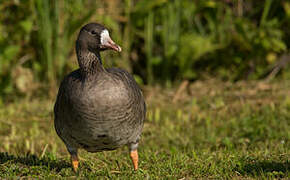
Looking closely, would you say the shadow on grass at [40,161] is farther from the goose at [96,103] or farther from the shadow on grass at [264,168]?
the shadow on grass at [264,168]

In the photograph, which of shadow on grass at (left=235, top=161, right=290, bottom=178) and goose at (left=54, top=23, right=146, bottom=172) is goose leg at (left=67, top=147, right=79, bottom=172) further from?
shadow on grass at (left=235, top=161, right=290, bottom=178)

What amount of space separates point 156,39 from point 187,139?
3.47 metres

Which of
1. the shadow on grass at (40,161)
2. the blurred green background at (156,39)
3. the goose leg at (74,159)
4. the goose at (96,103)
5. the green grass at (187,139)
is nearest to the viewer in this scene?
the goose at (96,103)

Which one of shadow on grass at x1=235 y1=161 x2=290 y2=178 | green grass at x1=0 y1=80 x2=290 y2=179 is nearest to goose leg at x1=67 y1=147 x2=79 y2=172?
green grass at x1=0 y1=80 x2=290 y2=179

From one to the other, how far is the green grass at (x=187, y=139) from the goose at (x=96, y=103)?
0.31 meters

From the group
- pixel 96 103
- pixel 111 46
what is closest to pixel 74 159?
pixel 96 103

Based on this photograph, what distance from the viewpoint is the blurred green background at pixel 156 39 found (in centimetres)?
793

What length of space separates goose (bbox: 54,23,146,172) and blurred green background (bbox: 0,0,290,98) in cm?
367

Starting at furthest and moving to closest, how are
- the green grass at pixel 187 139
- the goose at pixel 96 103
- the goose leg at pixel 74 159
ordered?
the goose leg at pixel 74 159, the green grass at pixel 187 139, the goose at pixel 96 103

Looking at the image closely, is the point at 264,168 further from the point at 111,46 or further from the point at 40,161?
the point at 40,161

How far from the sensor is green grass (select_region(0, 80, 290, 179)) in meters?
4.00

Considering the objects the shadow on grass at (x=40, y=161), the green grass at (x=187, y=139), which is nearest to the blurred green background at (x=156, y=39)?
the green grass at (x=187, y=139)

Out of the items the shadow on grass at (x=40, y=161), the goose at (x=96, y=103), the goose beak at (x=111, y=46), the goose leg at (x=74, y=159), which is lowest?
the shadow on grass at (x=40, y=161)

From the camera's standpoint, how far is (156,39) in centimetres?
907
